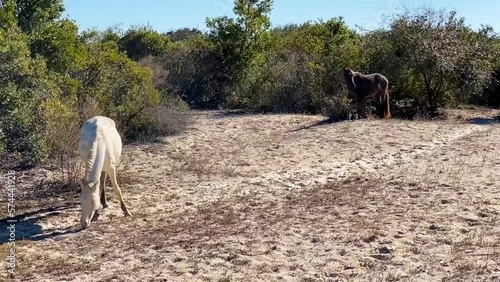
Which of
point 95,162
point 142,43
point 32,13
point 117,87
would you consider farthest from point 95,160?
point 142,43

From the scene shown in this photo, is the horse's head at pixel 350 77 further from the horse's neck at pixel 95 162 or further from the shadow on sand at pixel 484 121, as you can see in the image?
the horse's neck at pixel 95 162

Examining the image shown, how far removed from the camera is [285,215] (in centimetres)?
767

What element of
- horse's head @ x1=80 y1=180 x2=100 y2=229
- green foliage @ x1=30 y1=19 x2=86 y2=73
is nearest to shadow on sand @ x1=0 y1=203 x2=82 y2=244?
horse's head @ x1=80 y1=180 x2=100 y2=229

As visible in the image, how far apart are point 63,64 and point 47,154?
3128 mm

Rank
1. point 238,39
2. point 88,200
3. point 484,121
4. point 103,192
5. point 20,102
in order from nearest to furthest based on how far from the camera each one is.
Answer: point 88,200
point 103,192
point 20,102
point 484,121
point 238,39

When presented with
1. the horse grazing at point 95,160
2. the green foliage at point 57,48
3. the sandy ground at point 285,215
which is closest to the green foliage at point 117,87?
the green foliage at point 57,48

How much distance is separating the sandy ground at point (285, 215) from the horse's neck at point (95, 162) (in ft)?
2.38

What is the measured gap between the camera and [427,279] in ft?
17.7

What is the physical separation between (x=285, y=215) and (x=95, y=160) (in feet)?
8.50

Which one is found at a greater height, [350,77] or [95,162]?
[350,77]

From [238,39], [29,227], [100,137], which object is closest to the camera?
[29,227]

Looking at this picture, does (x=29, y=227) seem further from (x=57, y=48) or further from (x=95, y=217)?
(x=57, y=48)

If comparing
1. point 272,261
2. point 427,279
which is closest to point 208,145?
point 272,261

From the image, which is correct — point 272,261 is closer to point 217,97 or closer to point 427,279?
point 427,279
